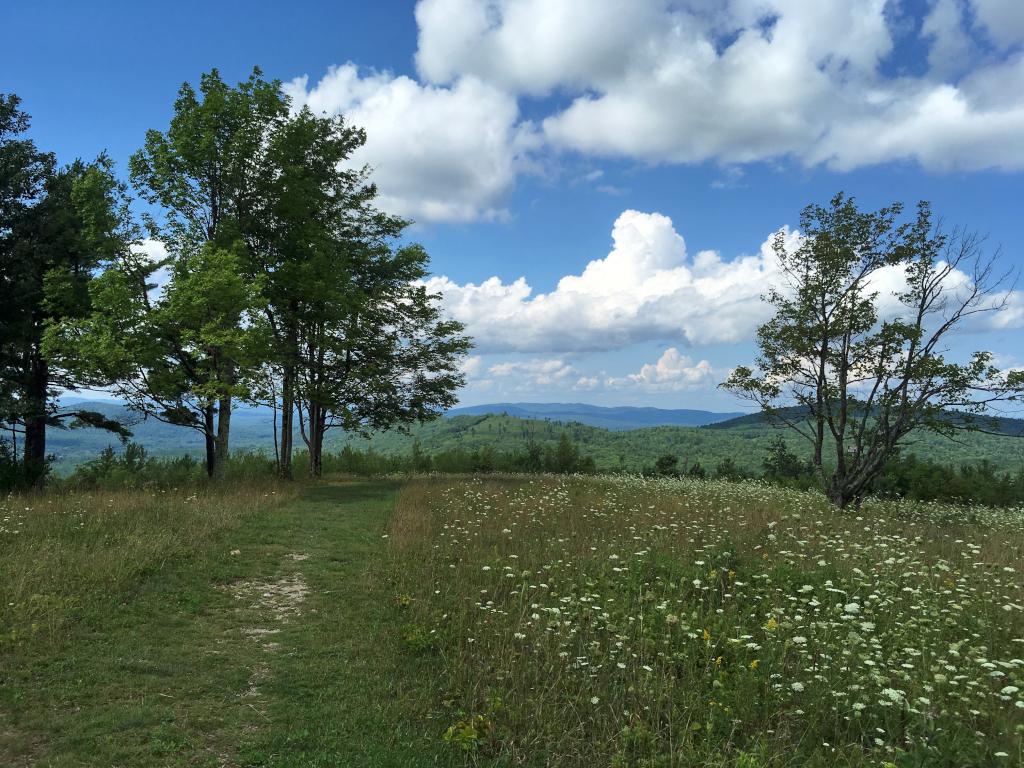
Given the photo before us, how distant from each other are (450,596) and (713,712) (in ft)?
14.9

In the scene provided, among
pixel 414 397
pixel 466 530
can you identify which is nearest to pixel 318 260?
pixel 414 397

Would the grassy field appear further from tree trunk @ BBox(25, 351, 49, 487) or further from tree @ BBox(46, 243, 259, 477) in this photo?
tree trunk @ BBox(25, 351, 49, 487)

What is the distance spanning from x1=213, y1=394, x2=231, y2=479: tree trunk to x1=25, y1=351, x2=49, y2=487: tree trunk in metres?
6.49

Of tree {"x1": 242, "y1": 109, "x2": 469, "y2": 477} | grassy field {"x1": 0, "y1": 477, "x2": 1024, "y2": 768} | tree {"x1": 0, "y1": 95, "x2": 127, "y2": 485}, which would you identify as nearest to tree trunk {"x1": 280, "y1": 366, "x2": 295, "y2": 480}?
tree {"x1": 242, "y1": 109, "x2": 469, "y2": 477}

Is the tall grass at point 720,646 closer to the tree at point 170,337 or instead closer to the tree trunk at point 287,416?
the tree at point 170,337

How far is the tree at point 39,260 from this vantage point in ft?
69.6

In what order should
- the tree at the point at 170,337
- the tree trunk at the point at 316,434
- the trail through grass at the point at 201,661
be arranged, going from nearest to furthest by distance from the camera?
1. the trail through grass at the point at 201,661
2. the tree at the point at 170,337
3. the tree trunk at the point at 316,434

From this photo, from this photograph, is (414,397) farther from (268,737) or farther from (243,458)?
(268,737)

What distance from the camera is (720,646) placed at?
6543 millimetres

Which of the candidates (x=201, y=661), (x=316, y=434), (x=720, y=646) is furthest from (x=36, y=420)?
(x=720, y=646)

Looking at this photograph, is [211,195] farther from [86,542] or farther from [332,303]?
[86,542]

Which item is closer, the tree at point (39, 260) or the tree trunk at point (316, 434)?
the tree at point (39, 260)

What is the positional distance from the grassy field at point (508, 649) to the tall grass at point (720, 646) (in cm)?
4

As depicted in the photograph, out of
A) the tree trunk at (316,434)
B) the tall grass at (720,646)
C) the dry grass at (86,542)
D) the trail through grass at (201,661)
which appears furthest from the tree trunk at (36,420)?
the tall grass at (720,646)
